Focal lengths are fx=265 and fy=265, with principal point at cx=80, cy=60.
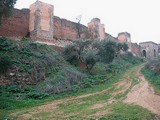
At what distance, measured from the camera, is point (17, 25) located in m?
25.3

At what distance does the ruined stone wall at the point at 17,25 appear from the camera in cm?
2428

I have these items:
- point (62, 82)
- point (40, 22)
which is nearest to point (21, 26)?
point (40, 22)

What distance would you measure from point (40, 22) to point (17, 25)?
2.23 metres

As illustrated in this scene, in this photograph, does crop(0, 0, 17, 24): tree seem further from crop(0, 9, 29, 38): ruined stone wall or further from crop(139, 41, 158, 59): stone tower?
crop(139, 41, 158, 59): stone tower

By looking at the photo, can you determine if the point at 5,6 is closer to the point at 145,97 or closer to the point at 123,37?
the point at 145,97

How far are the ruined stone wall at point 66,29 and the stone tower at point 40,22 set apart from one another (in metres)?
2.93

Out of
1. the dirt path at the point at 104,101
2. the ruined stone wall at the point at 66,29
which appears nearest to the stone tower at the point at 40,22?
the ruined stone wall at the point at 66,29

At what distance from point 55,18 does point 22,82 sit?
47.4 feet

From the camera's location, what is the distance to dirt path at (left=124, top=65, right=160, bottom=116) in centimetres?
1387

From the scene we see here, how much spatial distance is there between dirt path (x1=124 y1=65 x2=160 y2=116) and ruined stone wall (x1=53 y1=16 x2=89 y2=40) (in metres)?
13.2

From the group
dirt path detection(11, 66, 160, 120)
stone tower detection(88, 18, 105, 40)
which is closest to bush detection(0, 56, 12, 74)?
dirt path detection(11, 66, 160, 120)

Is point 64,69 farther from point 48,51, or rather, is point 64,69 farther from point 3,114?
point 3,114

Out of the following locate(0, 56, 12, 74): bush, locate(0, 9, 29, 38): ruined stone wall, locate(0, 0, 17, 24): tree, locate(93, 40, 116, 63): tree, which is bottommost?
locate(0, 56, 12, 74): bush

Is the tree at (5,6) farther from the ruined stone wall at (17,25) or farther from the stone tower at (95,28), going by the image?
the stone tower at (95,28)
